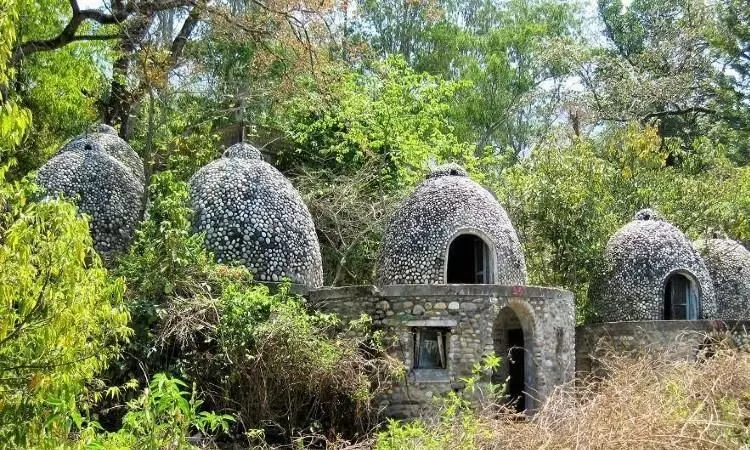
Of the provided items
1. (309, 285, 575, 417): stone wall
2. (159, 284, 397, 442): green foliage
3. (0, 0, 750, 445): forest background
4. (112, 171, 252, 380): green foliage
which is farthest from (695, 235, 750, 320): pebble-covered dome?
(112, 171, 252, 380): green foliage

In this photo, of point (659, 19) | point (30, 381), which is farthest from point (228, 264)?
point (659, 19)

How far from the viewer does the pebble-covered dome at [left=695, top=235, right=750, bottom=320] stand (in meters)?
20.1

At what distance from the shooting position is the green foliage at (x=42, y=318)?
Result: 16.5 feet

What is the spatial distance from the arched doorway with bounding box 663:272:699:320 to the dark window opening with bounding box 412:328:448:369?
7314 mm

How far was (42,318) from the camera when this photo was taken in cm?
519

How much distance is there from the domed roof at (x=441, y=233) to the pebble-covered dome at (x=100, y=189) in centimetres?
450

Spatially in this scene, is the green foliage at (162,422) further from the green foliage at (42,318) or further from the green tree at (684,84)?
the green tree at (684,84)

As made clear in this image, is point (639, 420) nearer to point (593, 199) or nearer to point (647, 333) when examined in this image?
point (647, 333)

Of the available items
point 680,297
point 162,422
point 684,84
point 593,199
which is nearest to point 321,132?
point 593,199

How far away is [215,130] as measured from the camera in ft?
80.2

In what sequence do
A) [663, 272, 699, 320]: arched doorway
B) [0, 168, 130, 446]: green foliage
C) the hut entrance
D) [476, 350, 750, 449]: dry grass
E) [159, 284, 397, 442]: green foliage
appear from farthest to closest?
[663, 272, 699, 320]: arched doorway < the hut entrance < [159, 284, 397, 442]: green foliage < [476, 350, 750, 449]: dry grass < [0, 168, 130, 446]: green foliage

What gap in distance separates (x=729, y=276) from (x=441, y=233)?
30.1 ft

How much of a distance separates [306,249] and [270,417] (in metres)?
3.61

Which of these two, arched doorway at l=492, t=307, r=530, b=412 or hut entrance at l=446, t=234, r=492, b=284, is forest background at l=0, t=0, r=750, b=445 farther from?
arched doorway at l=492, t=307, r=530, b=412
